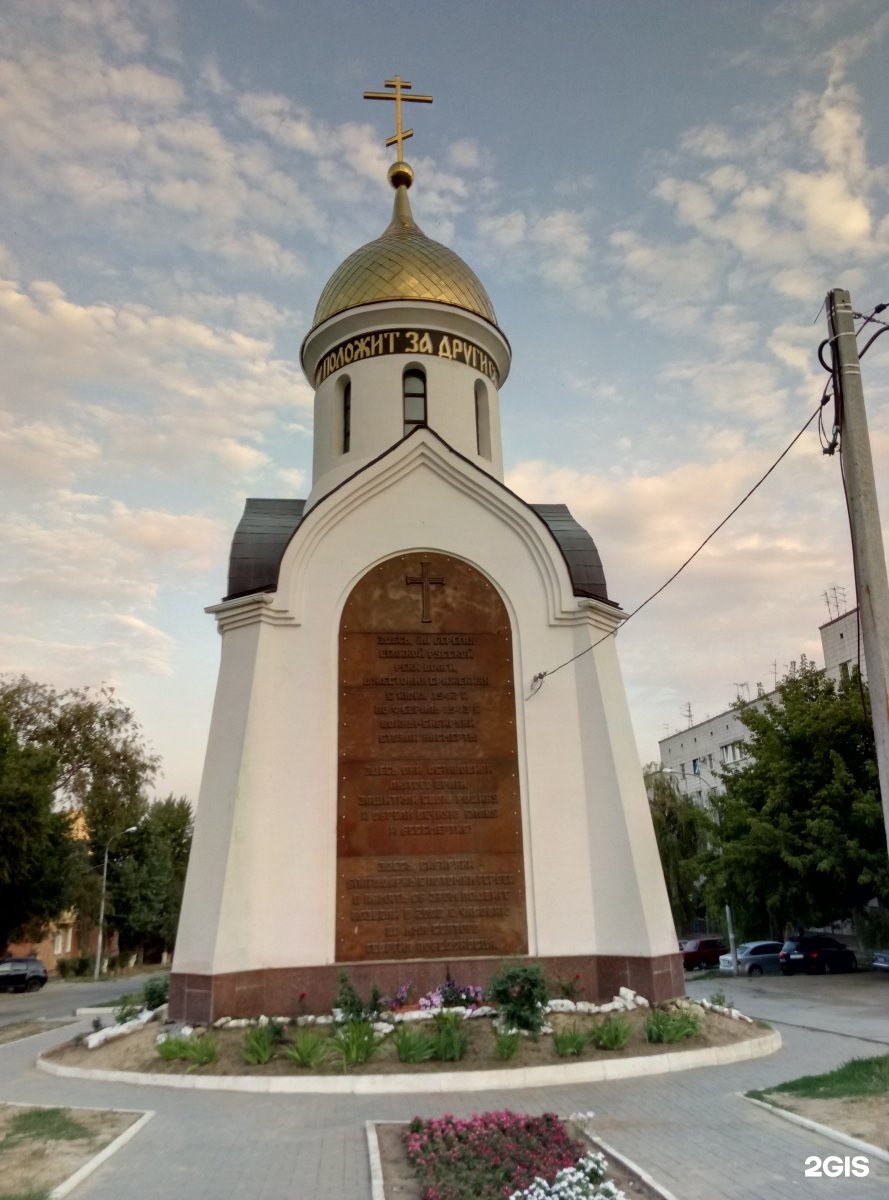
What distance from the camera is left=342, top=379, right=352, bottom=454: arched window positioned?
14.8 metres

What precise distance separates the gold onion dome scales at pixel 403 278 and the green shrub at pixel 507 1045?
10.7m

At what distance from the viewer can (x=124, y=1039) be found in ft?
33.1

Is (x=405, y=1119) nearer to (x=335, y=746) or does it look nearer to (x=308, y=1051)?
(x=308, y=1051)

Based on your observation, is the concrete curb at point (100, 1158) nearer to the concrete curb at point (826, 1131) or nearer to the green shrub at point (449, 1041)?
the green shrub at point (449, 1041)

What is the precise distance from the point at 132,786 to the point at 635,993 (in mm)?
30030

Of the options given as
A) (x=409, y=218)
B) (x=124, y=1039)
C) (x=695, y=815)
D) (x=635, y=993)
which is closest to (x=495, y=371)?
(x=409, y=218)

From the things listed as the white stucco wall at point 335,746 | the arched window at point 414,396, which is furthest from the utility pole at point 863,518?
the arched window at point 414,396

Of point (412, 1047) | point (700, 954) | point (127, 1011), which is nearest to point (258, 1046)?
point (412, 1047)

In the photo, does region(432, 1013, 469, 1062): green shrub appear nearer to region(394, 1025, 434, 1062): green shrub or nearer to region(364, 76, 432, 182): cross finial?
region(394, 1025, 434, 1062): green shrub

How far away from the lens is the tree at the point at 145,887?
131ft

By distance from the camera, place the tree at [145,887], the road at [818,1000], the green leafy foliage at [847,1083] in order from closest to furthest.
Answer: the green leafy foliage at [847,1083] → the road at [818,1000] → the tree at [145,887]

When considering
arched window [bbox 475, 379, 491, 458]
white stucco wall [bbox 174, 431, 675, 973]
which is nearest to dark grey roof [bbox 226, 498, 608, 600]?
white stucco wall [bbox 174, 431, 675, 973]

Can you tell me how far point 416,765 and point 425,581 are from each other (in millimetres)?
2435

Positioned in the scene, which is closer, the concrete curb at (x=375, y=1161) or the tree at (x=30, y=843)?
the concrete curb at (x=375, y=1161)
